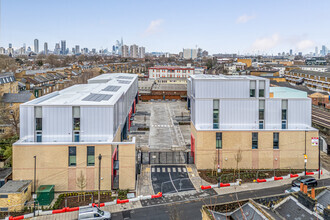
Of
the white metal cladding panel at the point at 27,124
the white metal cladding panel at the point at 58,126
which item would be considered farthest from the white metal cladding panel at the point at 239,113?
the white metal cladding panel at the point at 27,124

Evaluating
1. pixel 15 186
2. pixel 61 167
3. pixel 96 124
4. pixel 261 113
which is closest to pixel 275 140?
pixel 261 113

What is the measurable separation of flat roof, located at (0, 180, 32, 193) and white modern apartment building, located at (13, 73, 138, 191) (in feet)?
2.82

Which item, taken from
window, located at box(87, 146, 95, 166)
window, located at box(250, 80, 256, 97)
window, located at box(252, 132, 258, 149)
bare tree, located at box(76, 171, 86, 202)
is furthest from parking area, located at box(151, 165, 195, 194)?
window, located at box(250, 80, 256, 97)

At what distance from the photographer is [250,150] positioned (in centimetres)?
2984

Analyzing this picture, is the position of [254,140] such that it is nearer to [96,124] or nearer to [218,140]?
[218,140]

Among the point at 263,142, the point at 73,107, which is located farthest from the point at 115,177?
the point at 263,142

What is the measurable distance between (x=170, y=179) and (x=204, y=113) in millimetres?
7880

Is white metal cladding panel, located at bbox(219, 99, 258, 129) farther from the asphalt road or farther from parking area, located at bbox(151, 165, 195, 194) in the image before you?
the asphalt road

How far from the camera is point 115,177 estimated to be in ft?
89.1

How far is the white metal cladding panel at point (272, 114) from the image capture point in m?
30.7

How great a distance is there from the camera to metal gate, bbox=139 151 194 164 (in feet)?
105

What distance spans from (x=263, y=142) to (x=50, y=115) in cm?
2048

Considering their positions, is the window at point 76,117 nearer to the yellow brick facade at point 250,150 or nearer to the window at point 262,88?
the yellow brick facade at point 250,150

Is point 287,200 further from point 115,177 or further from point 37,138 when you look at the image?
point 37,138
